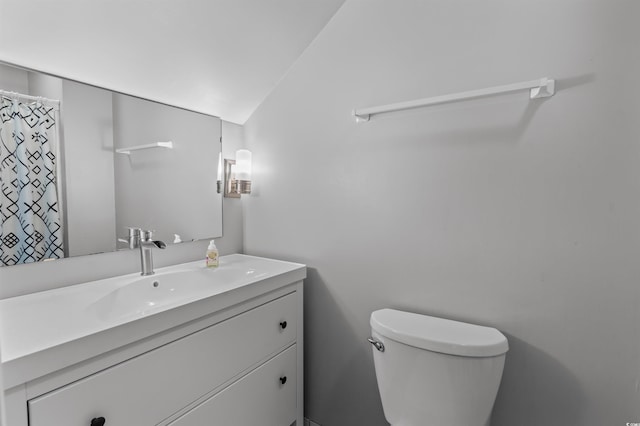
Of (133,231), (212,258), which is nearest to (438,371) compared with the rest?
(212,258)

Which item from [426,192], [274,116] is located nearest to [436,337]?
[426,192]

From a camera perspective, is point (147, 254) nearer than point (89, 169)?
No

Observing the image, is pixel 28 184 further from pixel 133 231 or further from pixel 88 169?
pixel 133 231

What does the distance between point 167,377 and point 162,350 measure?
9cm

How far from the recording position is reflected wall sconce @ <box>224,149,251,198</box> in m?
1.78

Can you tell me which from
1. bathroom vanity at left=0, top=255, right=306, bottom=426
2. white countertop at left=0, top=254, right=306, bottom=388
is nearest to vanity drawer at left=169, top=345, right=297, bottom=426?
bathroom vanity at left=0, top=255, right=306, bottom=426

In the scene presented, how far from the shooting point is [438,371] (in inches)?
41.9

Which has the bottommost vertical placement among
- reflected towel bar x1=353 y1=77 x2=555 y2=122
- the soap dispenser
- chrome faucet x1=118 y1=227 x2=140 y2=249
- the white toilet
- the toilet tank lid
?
the white toilet

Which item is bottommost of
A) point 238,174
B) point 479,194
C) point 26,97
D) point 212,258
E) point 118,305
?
point 118,305

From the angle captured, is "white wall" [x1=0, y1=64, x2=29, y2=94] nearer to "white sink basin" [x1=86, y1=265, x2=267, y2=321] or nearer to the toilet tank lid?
"white sink basin" [x1=86, y1=265, x2=267, y2=321]

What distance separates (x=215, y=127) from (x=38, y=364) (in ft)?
4.31

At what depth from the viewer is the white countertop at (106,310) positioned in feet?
2.46

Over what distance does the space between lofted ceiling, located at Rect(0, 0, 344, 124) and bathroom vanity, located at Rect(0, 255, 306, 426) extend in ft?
2.70

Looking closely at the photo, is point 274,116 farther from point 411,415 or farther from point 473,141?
point 411,415
